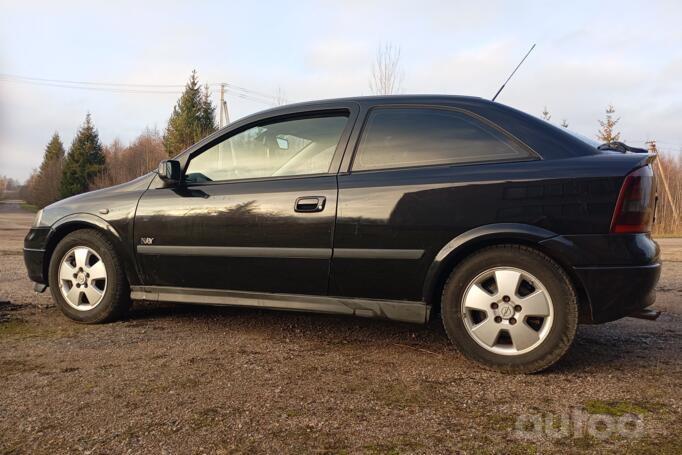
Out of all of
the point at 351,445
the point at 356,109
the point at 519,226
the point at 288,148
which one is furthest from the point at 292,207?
the point at 351,445

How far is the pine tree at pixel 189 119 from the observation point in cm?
3906

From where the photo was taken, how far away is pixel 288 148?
11.4 feet

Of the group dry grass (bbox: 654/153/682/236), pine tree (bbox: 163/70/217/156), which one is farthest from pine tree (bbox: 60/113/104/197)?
dry grass (bbox: 654/153/682/236)

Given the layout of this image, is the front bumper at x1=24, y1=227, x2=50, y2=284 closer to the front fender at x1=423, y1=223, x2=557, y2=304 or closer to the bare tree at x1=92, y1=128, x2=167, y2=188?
the front fender at x1=423, y1=223, x2=557, y2=304

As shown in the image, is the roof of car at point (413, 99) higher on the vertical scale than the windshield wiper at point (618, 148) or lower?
higher

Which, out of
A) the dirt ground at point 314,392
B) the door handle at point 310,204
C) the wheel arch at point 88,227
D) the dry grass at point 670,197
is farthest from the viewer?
the dry grass at point 670,197

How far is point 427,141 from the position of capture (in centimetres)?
310

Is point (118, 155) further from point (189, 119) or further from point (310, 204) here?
point (310, 204)

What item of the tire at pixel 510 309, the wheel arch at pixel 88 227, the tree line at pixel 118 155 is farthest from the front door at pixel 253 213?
the tree line at pixel 118 155

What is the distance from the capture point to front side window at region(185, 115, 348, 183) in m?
3.37

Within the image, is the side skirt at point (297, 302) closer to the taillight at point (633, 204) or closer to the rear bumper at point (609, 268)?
the rear bumper at point (609, 268)

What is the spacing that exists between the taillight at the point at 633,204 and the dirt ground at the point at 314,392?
815 mm

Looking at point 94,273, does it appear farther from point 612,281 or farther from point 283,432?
point 612,281

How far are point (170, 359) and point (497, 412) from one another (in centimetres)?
183
